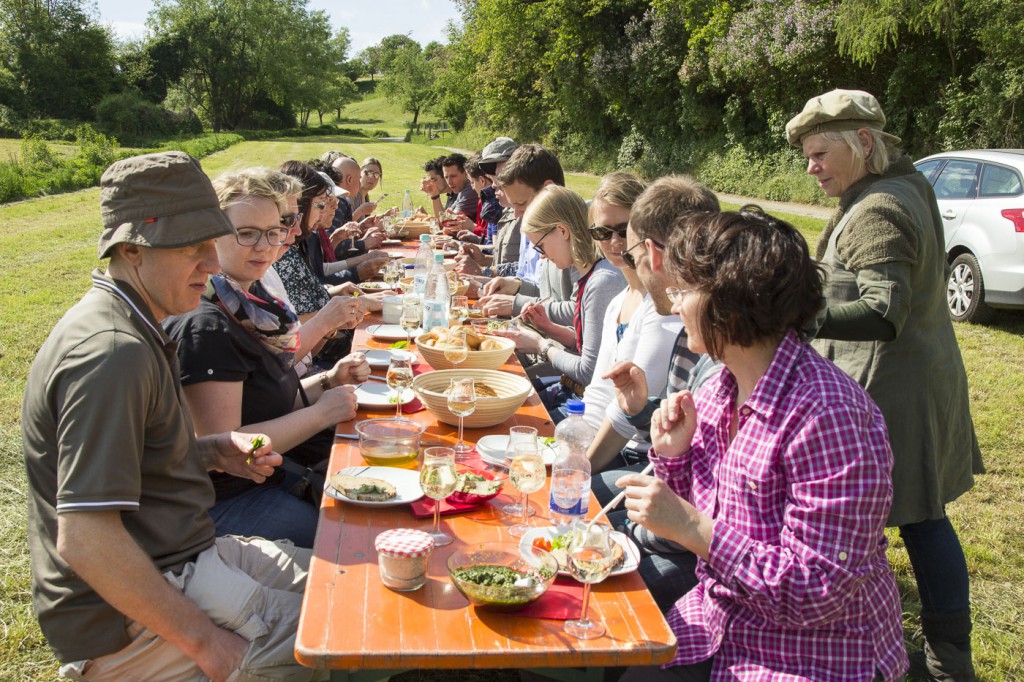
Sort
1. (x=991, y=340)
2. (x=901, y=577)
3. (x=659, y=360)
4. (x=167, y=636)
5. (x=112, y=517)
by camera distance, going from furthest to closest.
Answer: (x=991, y=340) < (x=901, y=577) < (x=659, y=360) < (x=167, y=636) < (x=112, y=517)

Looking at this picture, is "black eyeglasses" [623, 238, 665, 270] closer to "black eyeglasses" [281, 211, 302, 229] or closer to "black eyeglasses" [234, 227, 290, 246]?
"black eyeglasses" [234, 227, 290, 246]

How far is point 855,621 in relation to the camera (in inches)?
70.6

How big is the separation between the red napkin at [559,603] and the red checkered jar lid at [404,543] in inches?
10.8

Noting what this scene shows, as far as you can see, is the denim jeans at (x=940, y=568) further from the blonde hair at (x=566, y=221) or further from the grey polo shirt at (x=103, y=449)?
the grey polo shirt at (x=103, y=449)

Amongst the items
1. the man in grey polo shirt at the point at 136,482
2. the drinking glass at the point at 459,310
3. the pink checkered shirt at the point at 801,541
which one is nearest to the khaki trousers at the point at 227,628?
the man in grey polo shirt at the point at 136,482

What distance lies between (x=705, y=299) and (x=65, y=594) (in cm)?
175

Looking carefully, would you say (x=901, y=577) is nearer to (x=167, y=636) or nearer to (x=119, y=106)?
(x=167, y=636)

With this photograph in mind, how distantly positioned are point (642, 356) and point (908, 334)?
996mm

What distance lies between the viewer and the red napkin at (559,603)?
173cm

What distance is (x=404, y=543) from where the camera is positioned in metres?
1.83

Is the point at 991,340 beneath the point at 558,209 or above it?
beneath

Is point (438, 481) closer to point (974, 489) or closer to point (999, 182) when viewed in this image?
point (974, 489)

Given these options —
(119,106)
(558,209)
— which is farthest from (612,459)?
(119,106)

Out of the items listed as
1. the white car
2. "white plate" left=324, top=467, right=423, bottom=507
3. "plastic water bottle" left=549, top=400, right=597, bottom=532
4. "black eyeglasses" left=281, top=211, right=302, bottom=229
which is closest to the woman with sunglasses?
"plastic water bottle" left=549, top=400, right=597, bottom=532
